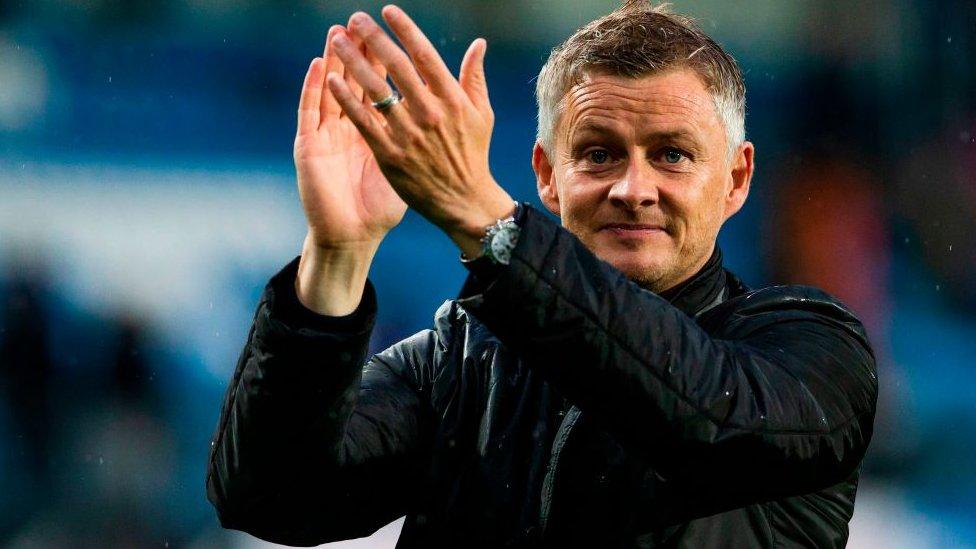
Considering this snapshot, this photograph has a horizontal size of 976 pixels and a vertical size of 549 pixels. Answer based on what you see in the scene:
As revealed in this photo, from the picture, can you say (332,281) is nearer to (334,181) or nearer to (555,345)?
(334,181)

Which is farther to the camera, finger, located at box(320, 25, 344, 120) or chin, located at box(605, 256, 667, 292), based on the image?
chin, located at box(605, 256, 667, 292)

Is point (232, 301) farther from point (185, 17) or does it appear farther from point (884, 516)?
point (884, 516)

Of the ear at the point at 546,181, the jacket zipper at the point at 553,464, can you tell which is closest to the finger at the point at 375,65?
the jacket zipper at the point at 553,464

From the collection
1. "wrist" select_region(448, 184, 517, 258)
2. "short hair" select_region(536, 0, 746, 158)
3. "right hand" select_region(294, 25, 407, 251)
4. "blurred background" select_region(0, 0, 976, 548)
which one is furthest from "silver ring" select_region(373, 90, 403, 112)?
"blurred background" select_region(0, 0, 976, 548)

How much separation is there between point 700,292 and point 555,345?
0.77 meters

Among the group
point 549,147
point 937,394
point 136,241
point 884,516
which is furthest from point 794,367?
point 136,241

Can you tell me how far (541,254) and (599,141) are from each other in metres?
0.84

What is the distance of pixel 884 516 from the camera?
5199mm

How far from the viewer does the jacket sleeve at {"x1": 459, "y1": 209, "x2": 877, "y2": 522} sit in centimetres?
169

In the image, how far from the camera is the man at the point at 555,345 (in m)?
1.69

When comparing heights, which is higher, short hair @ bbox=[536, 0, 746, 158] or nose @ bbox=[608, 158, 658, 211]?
short hair @ bbox=[536, 0, 746, 158]

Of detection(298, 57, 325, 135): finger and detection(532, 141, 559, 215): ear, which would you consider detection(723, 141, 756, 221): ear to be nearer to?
detection(532, 141, 559, 215): ear

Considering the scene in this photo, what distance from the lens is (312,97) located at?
6.66ft

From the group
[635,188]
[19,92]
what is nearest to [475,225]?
[635,188]
